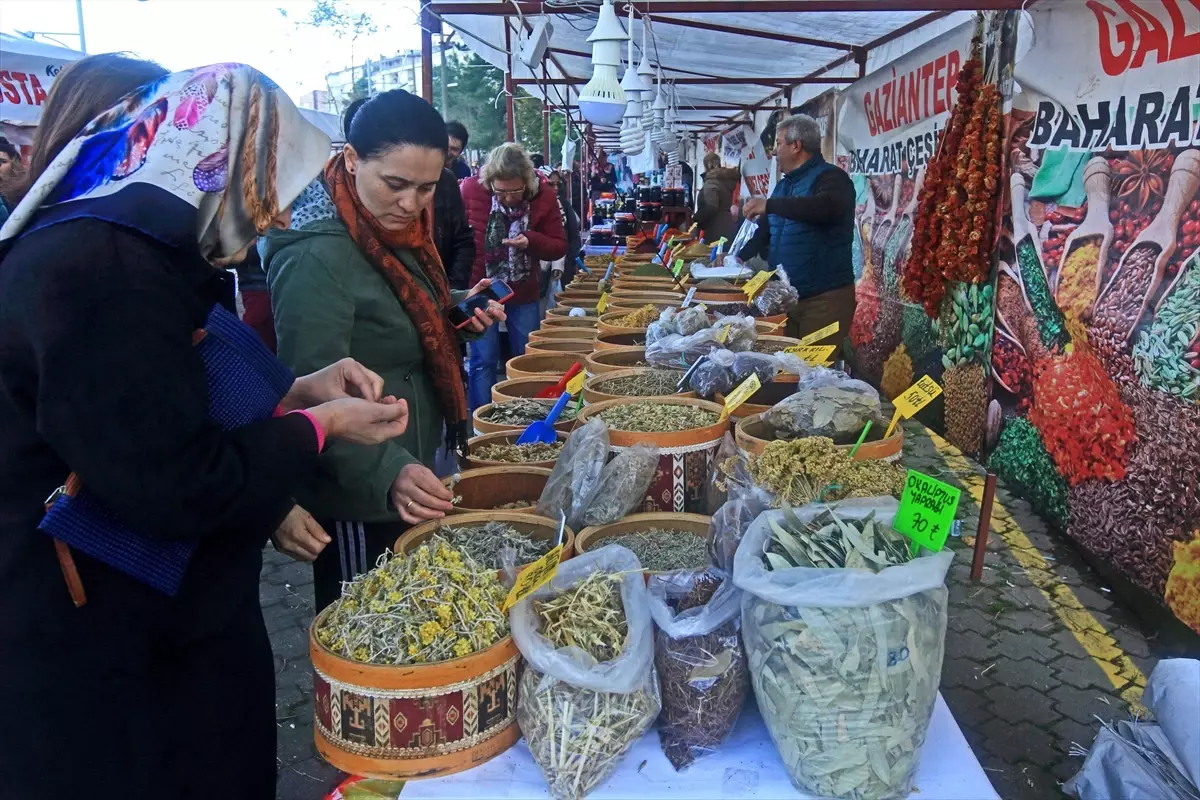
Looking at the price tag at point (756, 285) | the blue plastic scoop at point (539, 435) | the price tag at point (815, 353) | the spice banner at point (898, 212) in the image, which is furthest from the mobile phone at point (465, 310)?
the spice banner at point (898, 212)

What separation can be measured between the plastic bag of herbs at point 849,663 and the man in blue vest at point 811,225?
3.53 meters

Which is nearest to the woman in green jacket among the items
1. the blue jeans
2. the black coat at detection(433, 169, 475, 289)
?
the black coat at detection(433, 169, 475, 289)

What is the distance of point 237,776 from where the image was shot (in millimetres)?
1413

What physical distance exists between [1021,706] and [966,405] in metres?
2.68

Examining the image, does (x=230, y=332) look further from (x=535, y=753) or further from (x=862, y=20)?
(x=862, y=20)

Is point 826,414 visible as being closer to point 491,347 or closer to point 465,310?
point 465,310

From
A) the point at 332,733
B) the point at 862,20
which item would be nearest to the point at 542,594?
the point at 332,733

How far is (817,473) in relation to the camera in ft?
6.01

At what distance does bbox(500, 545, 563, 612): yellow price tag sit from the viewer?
1288mm

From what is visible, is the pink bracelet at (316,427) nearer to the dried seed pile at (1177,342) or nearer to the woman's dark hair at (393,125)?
the woman's dark hair at (393,125)

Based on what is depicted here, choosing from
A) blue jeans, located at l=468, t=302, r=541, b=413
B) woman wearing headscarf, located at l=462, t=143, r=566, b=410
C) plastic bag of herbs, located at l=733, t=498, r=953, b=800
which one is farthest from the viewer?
blue jeans, located at l=468, t=302, r=541, b=413

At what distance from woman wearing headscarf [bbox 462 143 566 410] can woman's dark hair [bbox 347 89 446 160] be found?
3520 mm

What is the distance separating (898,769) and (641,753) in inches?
14.8

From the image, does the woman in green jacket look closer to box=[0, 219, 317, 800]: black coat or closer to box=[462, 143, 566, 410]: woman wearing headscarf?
box=[0, 219, 317, 800]: black coat
